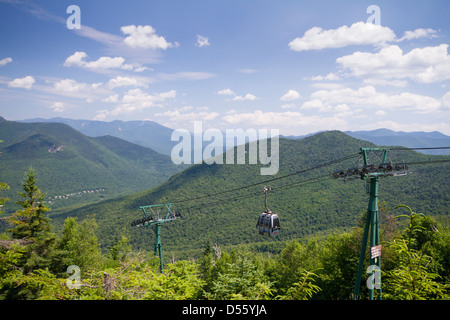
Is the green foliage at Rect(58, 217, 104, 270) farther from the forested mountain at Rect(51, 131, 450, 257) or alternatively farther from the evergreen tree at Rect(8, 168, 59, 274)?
the forested mountain at Rect(51, 131, 450, 257)

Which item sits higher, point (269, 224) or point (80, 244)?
point (269, 224)

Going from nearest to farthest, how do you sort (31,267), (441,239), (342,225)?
(31,267) → (441,239) → (342,225)

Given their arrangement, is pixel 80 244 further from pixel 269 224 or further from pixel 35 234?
pixel 269 224

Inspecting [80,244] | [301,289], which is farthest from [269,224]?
[80,244]

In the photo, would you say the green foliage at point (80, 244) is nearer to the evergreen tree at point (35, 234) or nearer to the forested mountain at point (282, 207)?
the evergreen tree at point (35, 234)

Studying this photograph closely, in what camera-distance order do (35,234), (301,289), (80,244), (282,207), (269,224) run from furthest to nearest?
(282,207) → (80,244) → (35,234) → (269,224) → (301,289)

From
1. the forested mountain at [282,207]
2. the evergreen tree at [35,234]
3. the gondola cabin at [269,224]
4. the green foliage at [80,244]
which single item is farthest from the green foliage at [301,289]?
the forested mountain at [282,207]
